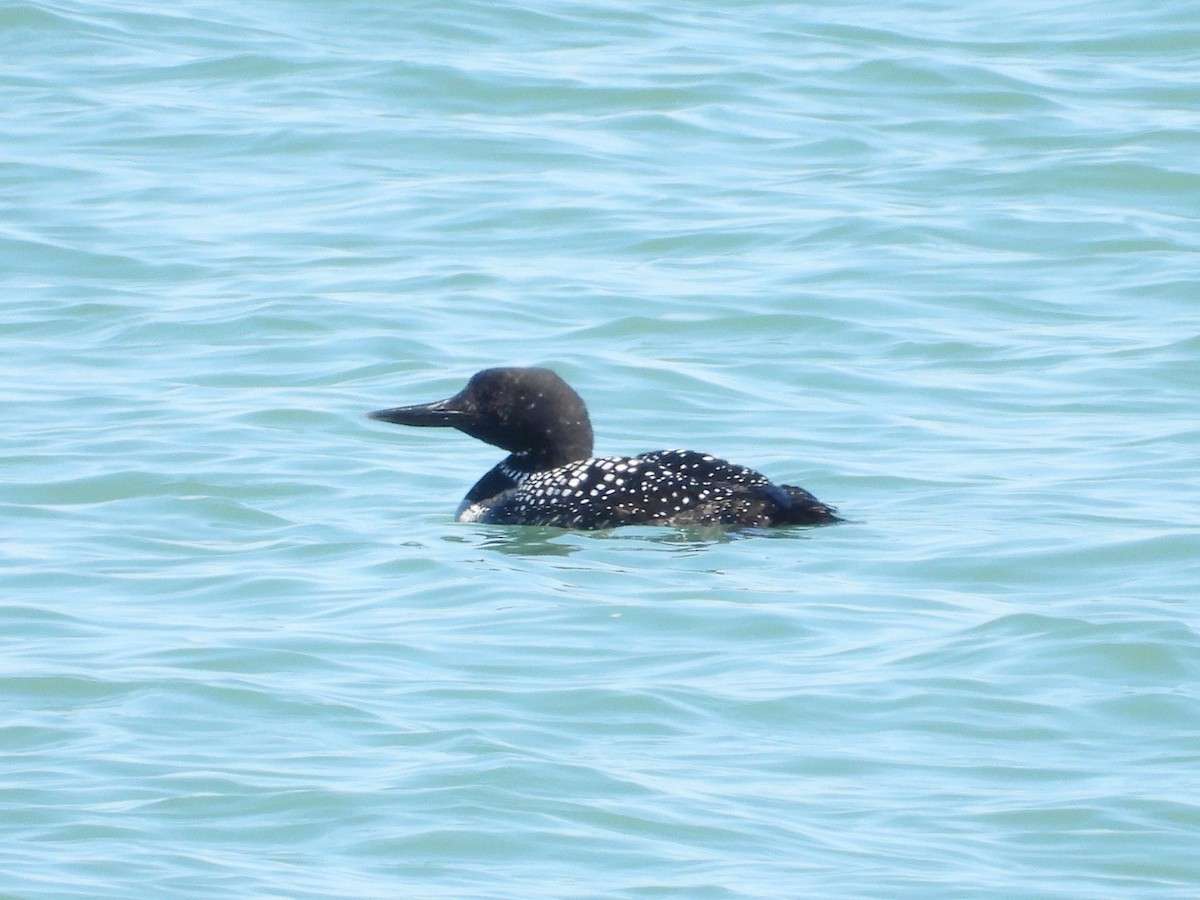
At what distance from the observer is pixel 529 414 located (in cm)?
724

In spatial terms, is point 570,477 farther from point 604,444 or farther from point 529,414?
point 604,444

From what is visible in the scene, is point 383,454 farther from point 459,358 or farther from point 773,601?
point 773,601

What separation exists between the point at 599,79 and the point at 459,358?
14.7 feet

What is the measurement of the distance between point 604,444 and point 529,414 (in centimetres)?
83

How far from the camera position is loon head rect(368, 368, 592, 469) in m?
7.21

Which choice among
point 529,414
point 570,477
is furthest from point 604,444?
point 570,477

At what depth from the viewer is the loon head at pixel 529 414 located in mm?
7211

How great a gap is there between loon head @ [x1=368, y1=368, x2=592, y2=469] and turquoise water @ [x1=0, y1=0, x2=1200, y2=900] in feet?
1.01

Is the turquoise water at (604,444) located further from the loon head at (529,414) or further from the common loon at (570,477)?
the loon head at (529,414)

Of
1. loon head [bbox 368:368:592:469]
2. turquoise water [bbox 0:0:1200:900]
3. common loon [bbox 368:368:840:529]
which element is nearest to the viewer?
turquoise water [bbox 0:0:1200:900]

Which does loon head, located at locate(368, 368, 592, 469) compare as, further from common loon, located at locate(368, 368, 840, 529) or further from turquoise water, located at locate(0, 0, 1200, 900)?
turquoise water, located at locate(0, 0, 1200, 900)

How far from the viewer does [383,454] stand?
7754mm

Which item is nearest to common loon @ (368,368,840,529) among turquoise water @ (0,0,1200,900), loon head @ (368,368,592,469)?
loon head @ (368,368,592,469)

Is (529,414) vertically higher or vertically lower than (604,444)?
higher
